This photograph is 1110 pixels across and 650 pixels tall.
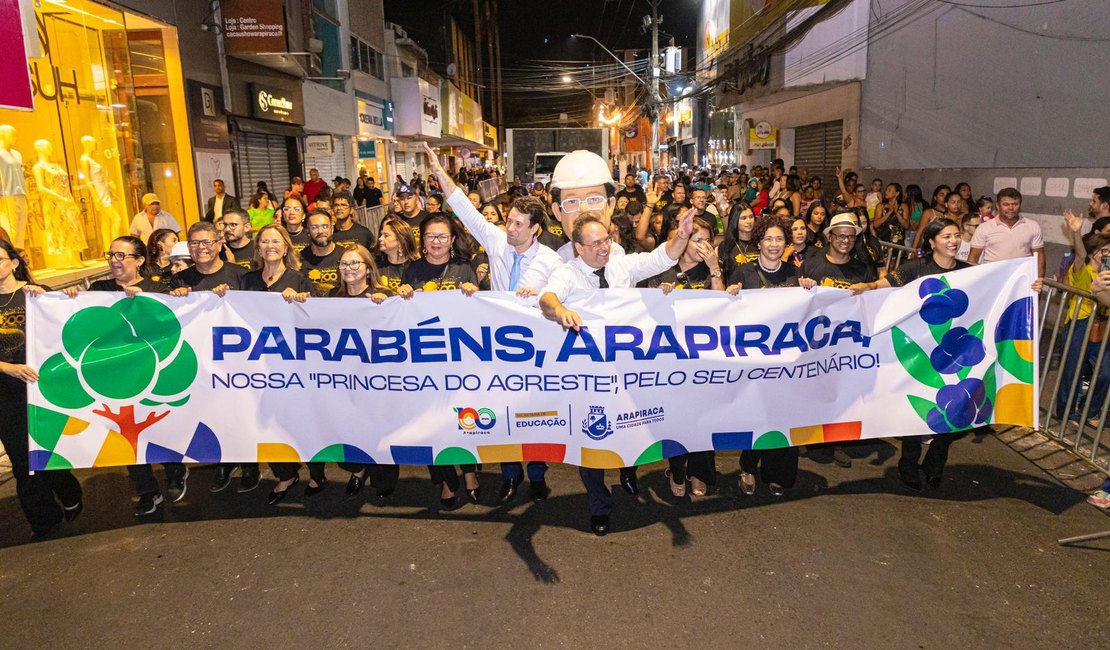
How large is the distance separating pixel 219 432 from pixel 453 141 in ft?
158

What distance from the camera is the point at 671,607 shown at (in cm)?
398

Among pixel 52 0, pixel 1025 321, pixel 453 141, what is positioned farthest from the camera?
pixel 453 141

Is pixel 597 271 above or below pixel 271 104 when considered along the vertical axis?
below

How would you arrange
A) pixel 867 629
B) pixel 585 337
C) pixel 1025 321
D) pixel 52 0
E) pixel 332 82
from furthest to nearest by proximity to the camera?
pixel 332 82 → pixel 52 0 → pixel 1025 321 → pixel 585 337 → pixel 867 629

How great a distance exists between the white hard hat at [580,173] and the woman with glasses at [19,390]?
347 cm

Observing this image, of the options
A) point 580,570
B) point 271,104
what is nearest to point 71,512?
point 580,570

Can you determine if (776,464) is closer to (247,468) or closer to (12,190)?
(247,468)

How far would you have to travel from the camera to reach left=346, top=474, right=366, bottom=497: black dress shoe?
5.49 metres

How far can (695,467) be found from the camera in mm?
5336

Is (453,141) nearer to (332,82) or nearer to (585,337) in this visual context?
(332,82)

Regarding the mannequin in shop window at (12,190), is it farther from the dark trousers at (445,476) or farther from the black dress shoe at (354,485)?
the dark trousers at (445,476)

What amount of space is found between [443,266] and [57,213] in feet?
30.2

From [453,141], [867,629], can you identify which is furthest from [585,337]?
[453,141]

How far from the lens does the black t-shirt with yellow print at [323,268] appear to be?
675 centimetres
